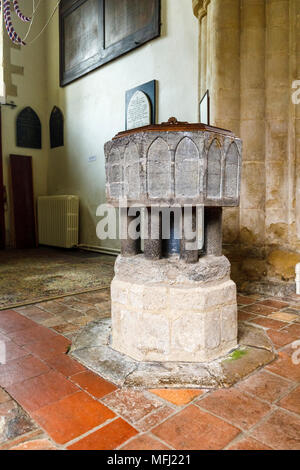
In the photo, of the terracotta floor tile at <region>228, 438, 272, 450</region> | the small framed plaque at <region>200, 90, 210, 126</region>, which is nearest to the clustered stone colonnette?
the terracotta floor tile at <region>228, 438, 272, 450</region>

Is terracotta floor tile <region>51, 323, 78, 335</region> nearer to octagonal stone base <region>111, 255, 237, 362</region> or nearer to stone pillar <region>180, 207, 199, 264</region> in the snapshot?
octagonal stone base <region>111, 255, 237, 362</region>

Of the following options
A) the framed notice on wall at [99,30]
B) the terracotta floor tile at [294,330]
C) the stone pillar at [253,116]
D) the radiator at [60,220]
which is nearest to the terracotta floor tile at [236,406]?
the terracotta floor tile at [294,330]

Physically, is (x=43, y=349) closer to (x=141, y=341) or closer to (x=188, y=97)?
(x=141, y=341)

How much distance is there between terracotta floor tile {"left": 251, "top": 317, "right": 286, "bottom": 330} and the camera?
2430 mm

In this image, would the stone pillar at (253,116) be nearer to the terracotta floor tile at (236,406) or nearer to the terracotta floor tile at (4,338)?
the terracotta floor tile at (236,406)

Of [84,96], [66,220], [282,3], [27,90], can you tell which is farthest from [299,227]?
[27,90]

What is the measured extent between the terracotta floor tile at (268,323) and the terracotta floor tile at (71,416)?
1427mm

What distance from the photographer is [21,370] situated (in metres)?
1.80

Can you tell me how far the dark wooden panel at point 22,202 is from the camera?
6.95 meters

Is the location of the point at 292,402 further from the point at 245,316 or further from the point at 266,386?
the point at 245,316

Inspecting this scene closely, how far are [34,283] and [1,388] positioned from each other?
2.28 m

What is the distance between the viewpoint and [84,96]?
6434 millimetres

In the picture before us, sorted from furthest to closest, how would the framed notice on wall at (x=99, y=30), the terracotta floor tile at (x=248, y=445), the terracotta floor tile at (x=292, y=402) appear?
the framed notice on wall at (x=99, y=30)
the terracotta floor tile at (x=292, y=402)
the terracotta floor tile at (x=248, y=445)

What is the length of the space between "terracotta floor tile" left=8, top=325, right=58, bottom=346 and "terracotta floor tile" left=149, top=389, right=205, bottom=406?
38.2 inches
